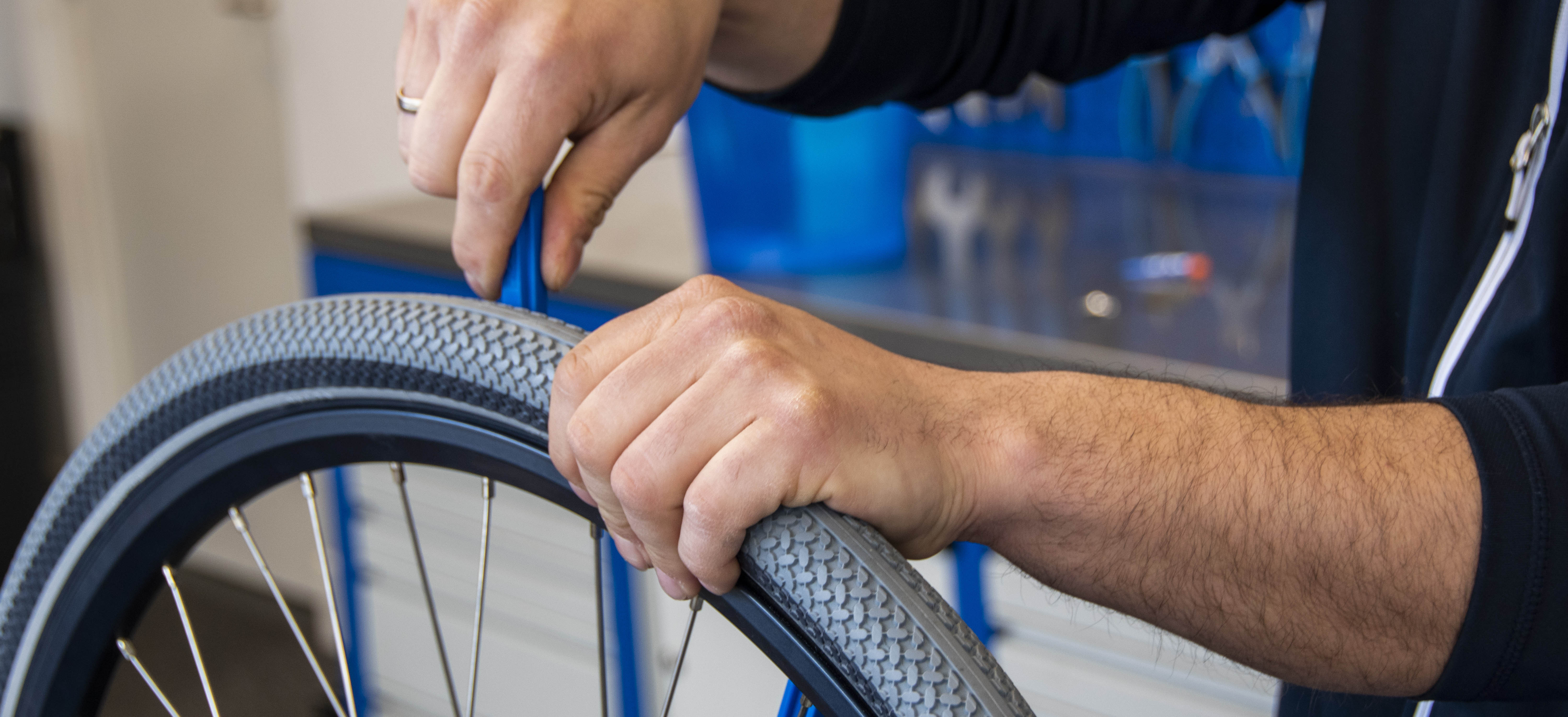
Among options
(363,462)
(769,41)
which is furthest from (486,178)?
(769,41)

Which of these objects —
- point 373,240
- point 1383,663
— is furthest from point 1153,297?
point 373,240

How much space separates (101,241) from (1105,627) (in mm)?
2265

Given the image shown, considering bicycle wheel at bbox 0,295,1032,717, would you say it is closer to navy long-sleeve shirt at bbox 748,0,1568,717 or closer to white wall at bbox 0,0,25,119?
navy long-sleeve shirt at bbox 748,0,1568,717

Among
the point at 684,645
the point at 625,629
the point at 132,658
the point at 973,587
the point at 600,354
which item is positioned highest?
the point at 600,354

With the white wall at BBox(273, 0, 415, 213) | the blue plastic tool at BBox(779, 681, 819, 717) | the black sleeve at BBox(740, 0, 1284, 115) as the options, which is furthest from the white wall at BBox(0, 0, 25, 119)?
the blue plastic tool at BBox(779, 681, 819, 717)

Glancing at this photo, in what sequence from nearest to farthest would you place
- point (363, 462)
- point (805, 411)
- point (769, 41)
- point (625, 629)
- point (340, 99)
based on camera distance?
point (805, 411) → point (363, 462) → point (769, 41) → point (625, 629) → point (340, 99)

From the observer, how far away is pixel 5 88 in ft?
7.48

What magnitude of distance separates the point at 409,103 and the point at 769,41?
0.77ft

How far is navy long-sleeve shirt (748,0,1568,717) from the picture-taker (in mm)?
559

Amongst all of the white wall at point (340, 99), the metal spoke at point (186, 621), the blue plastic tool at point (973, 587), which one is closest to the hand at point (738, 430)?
A: the metal spoke at point (186, 621)

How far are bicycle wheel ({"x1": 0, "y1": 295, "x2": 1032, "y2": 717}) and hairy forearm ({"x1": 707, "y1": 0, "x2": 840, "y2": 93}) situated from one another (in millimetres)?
286

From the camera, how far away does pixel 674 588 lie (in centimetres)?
42

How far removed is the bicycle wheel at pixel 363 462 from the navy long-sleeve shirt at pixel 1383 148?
24 centimetres

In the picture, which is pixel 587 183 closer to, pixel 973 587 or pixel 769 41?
pixel 769 41
